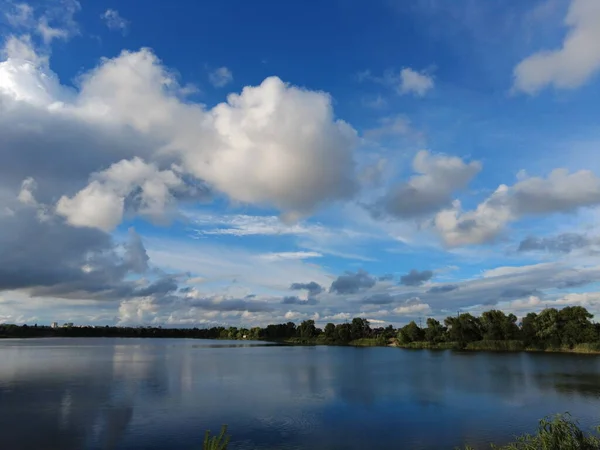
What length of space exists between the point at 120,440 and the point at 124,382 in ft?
99.2

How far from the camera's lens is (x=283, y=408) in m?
37.9

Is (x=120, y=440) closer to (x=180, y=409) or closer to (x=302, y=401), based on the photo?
(x=180, y=409)

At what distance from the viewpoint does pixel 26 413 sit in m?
34.8

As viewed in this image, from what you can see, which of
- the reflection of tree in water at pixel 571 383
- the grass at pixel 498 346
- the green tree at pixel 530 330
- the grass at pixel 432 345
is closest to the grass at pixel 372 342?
the grass at pixel 432 345

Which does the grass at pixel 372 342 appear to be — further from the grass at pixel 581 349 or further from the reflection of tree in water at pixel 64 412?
the reflection of tree in water at pixel 64 412

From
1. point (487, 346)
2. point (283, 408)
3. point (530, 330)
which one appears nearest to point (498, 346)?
point (487, 346)

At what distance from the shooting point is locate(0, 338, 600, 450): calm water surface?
1093 inches

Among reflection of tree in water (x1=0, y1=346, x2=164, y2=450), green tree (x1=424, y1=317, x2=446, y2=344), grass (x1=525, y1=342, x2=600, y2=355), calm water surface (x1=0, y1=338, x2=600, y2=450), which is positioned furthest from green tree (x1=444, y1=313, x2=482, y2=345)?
reflection of tree in water (x1=0, y1=346, x2=164, y2=450)

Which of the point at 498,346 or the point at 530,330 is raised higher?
the point at 530,330

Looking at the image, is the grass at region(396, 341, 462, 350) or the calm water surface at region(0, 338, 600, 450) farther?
the grass at region(396, 341, 462, 350)

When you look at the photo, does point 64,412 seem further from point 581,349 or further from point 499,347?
point 499,347

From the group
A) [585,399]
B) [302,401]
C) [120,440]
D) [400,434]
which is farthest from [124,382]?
[585,399]

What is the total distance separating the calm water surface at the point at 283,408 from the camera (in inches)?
1093

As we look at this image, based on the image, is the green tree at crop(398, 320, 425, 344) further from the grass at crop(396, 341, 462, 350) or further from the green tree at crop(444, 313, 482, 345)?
the green tree at crop(444, 313, 482, 345)
